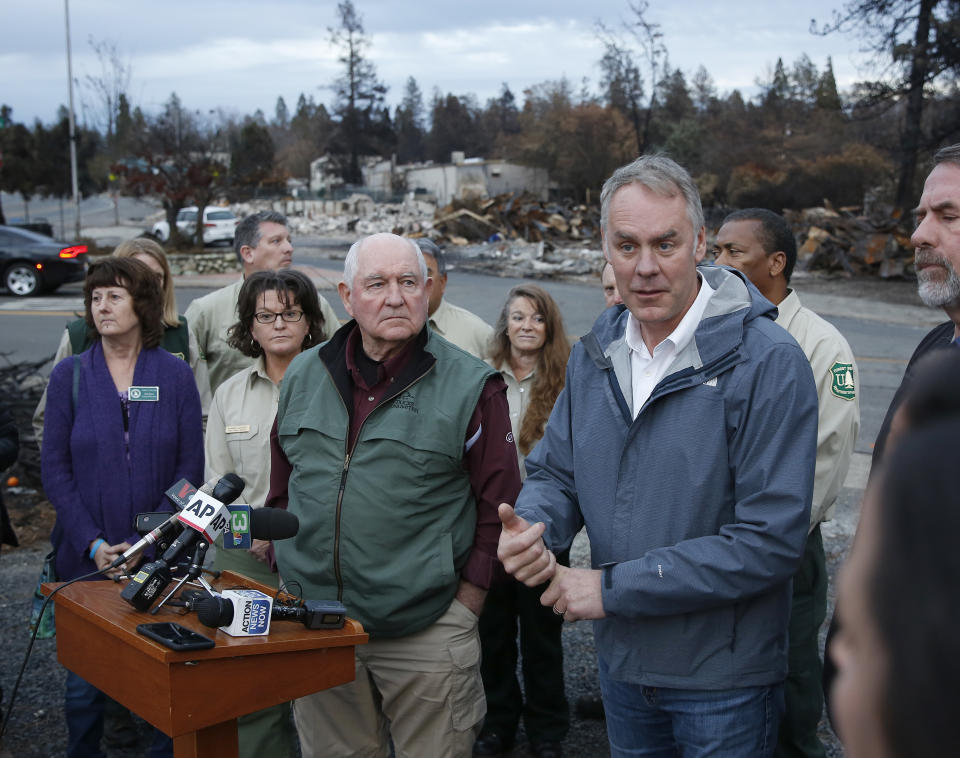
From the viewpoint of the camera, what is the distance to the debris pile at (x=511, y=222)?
30.6 m

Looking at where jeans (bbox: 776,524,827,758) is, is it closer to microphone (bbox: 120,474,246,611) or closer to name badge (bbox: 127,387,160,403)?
microphone (bbox: 120,474,246,611)

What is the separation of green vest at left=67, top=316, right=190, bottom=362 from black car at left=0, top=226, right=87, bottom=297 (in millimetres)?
16636

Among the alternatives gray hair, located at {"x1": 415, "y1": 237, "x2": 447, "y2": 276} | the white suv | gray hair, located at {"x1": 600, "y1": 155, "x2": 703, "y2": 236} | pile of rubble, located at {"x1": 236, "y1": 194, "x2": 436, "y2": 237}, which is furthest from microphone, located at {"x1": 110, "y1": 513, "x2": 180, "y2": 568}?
pile of rubble, located at {"x1": 236, "y1": 194, "x2": 436, "y2": 237}

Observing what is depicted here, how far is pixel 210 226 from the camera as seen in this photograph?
29797 millimetres

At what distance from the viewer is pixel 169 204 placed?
1083 inches

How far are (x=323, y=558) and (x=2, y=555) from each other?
441 cm

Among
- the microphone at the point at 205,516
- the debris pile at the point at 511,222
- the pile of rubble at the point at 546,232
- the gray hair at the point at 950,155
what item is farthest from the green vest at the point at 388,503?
the debris pile at the point at 511,222

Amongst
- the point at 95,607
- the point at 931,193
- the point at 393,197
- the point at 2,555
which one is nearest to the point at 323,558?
the point at 95,607

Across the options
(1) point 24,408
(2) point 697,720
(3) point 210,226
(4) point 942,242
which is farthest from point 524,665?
(3) point 210,226

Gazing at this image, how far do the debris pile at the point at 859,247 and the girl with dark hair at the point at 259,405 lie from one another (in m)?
21.1

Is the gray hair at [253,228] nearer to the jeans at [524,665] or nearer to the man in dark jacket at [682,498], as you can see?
the jeans at [524,665]

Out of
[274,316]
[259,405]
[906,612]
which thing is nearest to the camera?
[906,612]

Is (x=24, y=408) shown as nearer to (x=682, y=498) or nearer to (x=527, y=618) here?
(x=527, y=618)

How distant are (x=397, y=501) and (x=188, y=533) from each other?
0.78 m
